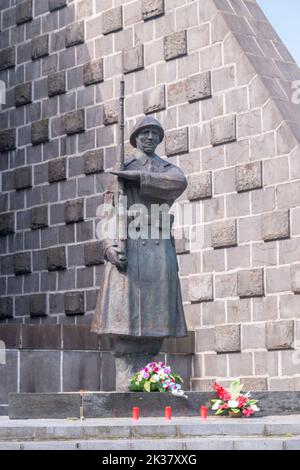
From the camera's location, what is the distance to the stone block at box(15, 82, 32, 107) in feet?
66.6

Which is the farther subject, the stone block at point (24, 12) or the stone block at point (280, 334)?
the stone block at point (24, 12)

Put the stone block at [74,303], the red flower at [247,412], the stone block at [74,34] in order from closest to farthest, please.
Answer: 1. the red flower at [247,412]
2. the stone block at [74,303]
3. the stone block at [74,34]

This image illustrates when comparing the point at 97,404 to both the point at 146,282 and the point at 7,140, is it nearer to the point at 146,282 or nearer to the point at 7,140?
the point at 146,282

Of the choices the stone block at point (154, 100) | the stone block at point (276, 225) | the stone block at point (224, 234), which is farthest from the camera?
the stone block at point (154, 100)

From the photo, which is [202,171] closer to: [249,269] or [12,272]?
[249,269]

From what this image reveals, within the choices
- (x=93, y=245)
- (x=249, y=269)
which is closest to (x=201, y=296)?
(x=249, y=269)

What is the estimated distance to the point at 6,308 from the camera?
65.9 ft

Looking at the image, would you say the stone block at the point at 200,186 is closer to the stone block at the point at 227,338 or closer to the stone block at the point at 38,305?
the stone block at the point at 227,338

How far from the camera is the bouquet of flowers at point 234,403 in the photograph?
1209 centimetres

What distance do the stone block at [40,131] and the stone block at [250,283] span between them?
4844mm

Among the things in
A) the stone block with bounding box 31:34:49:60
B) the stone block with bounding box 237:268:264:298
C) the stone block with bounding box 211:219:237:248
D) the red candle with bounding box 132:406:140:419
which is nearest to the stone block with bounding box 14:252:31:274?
the stone block with bounding box 31:34:49:60

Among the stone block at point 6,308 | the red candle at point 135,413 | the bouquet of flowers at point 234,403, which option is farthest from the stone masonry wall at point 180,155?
the red candle at point 135,413

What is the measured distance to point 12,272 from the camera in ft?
66.1

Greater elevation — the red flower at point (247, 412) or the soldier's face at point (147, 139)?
the soldier's face at point (147, 139)
